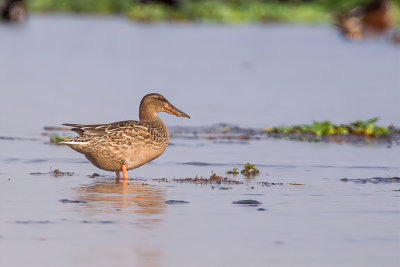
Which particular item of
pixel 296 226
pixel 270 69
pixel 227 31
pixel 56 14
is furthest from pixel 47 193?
pixel 56 14

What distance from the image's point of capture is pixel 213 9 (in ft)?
182

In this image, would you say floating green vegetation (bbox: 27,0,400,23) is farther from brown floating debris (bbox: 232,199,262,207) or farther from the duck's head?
brown floating debris (bbox: 232,199,262,207)

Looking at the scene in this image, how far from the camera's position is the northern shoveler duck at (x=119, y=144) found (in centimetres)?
1249

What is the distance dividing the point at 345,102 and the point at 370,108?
4.12ft

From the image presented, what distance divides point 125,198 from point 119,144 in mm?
1434

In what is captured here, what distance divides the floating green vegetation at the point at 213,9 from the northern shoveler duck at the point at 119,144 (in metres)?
40.8

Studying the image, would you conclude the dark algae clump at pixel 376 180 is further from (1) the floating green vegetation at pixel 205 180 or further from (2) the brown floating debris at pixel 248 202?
(2) the brown floating debris at pixel 248 202

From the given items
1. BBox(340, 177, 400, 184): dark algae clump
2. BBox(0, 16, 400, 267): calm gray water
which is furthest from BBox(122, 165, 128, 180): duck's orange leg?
BBox(340, 177, 400, 184): dark algae clump

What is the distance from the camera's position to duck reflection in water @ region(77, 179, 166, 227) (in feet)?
34.2

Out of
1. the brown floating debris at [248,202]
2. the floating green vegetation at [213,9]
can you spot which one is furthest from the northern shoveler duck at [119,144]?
the floating green vegetation at [213,9]

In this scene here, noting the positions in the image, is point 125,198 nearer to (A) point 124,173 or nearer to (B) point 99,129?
(A) point 124,173

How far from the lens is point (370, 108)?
846 inches

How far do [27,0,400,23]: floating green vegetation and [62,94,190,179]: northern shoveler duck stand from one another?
40802mm

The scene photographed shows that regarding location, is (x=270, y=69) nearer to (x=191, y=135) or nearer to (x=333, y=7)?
(x=191, y=135)
